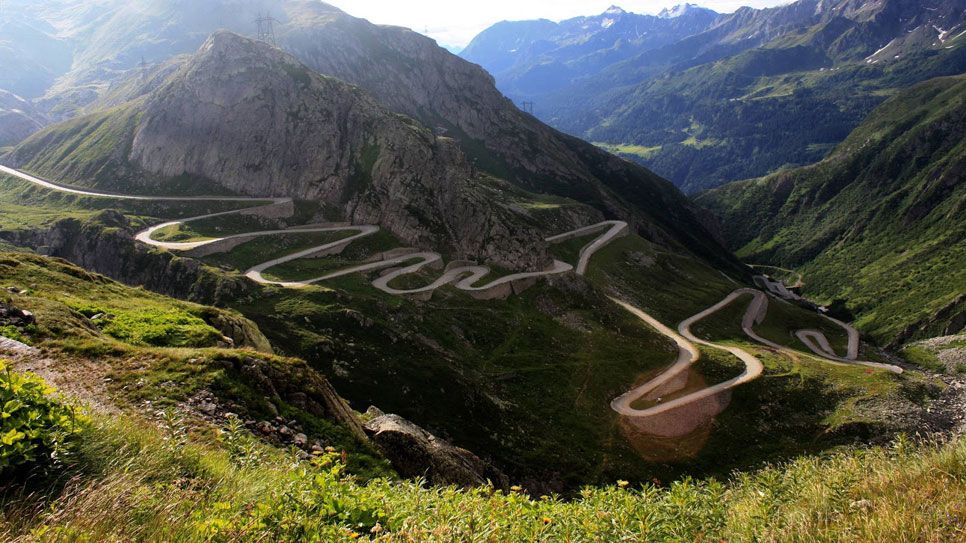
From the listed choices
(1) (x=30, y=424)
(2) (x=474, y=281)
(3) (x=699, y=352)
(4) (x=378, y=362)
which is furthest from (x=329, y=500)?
(3) (x=699, y=352)

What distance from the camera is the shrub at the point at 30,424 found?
7.30 meters

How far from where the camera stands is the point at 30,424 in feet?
25.8

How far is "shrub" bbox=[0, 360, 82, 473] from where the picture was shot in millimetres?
7301

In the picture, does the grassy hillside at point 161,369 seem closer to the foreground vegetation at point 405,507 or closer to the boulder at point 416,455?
the boulder at point 416,455

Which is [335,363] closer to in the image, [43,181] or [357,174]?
[357,174]

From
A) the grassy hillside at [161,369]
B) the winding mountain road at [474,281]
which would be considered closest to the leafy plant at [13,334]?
the grassy hillside at [161,369]

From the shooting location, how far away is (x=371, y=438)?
25.8 m

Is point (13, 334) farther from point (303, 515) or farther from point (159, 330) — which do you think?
point (303, 515)

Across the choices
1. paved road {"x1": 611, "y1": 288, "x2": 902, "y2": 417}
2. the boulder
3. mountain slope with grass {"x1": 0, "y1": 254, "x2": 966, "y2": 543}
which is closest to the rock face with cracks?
paved road {"x1": 611, "y1": 288, "x2": 902, "y2": 417}

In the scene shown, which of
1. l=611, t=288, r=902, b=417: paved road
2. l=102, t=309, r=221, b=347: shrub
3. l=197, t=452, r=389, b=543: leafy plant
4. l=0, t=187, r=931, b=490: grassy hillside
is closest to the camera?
l=197, t=452, r=389, b=543: leafy plant

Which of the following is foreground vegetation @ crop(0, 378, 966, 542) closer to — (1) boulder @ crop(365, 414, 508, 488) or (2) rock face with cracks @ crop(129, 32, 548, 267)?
(1) boulder @ crop(365, 414, 508, 488)

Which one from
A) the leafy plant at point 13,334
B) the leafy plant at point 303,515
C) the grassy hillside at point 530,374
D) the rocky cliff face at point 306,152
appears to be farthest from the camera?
the rocky cliff face at point 306,152

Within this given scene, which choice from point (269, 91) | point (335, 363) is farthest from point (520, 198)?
point (335, 363)

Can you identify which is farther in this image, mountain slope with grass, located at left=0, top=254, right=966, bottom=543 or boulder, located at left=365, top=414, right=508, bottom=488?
boulder, located at left=365, top=414, right=508, bottom=488
